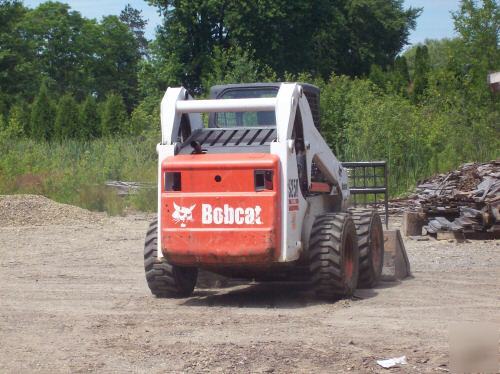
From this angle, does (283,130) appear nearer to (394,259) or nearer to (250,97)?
(250,97)

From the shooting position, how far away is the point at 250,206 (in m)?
9.98

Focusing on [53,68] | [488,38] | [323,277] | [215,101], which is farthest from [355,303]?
[53,68]

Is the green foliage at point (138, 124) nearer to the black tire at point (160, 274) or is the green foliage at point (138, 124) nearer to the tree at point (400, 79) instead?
the tree at point (400, 79)

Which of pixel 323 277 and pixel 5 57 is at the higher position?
pixel 5 57

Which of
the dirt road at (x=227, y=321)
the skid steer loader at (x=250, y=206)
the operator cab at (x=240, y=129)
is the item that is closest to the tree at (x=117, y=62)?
the dirt road at (x=227, y=321)

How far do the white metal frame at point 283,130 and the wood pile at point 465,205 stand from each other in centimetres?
677

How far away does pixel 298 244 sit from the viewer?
10.3 metres

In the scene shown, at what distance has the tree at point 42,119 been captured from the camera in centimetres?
4578

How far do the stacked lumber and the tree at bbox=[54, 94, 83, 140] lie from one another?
2736 cm

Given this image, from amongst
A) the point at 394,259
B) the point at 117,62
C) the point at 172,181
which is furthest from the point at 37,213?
the point at 117,62

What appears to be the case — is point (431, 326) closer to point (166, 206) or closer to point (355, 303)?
point (355, 303)

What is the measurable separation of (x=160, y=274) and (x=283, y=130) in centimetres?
223

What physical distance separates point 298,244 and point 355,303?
0.95 m

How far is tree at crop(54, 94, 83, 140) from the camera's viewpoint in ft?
147
